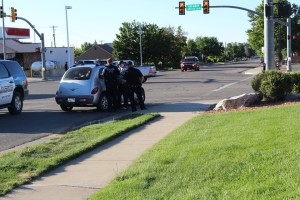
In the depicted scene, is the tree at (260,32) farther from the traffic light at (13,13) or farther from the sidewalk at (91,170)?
the sidewalk at (91,170)

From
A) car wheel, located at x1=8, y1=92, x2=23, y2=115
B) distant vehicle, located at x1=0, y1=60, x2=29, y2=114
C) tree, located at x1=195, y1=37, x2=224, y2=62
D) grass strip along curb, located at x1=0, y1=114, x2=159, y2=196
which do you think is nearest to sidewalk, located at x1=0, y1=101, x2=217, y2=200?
grass strip along curb, located at x1=0, y1=114, x2=159, y2=196

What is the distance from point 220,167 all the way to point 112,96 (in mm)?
10722

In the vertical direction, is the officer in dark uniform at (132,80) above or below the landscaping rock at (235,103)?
above

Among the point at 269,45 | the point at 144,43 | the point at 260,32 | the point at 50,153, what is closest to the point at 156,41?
the point at 144,43

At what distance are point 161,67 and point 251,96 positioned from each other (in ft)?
228

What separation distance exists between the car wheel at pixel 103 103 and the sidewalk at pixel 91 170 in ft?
17.2

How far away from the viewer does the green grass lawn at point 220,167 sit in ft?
16.6

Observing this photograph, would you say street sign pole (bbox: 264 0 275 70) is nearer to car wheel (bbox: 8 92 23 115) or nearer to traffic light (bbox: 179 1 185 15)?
car wheel (bbox: 8 92 23 115)

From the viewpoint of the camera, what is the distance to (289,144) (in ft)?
22.4

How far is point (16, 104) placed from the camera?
1625 centimetres

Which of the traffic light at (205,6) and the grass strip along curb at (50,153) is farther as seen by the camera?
the traffic light at (205,6)

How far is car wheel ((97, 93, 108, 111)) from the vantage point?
16281 millimetres

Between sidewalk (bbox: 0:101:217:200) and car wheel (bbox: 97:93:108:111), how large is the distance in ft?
17.2

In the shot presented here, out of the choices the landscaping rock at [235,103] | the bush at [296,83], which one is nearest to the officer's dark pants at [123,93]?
the landscaping rock at [235,103]
